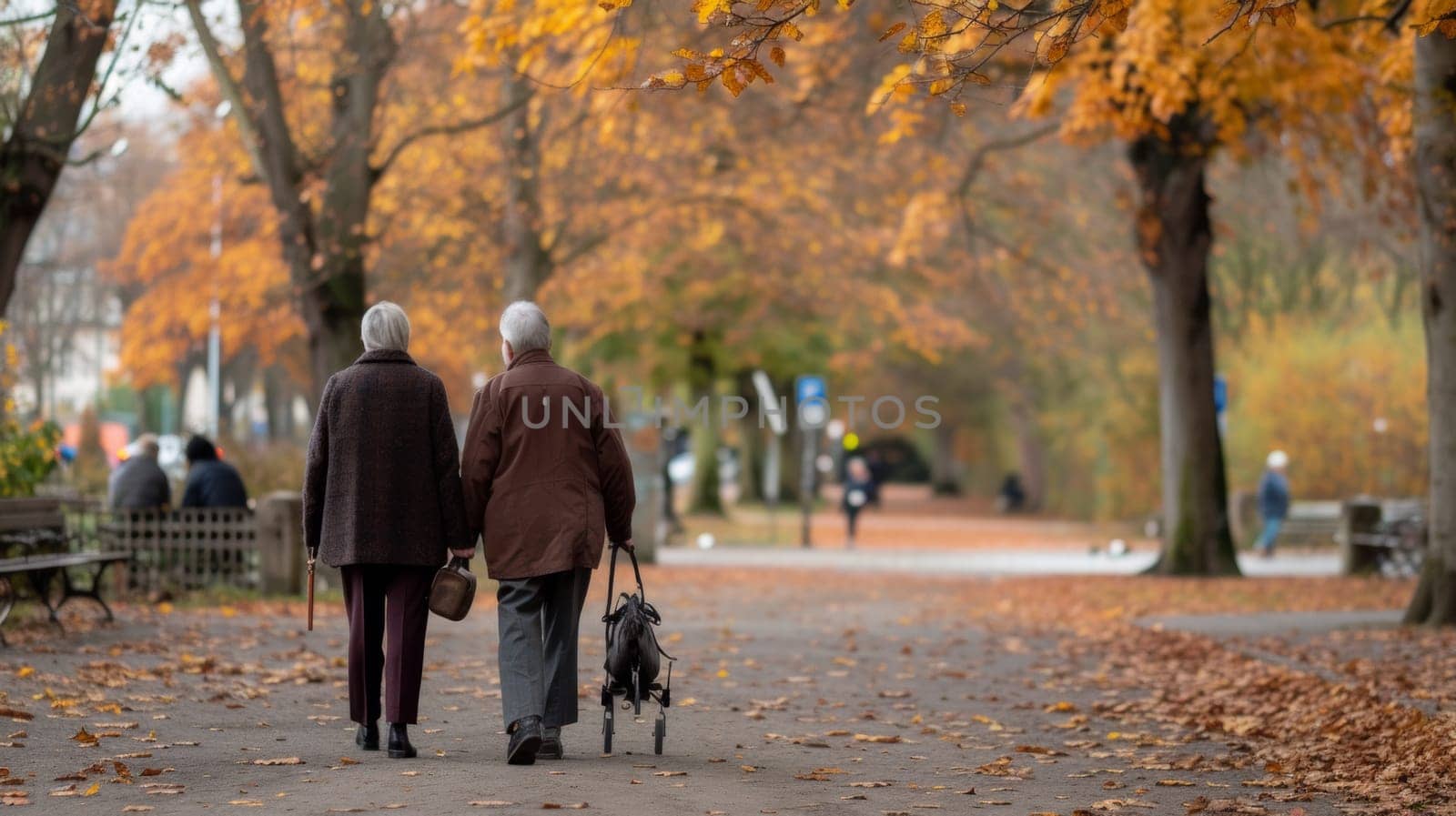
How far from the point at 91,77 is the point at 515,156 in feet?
37.7

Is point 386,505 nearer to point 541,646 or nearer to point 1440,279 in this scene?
point 541,646

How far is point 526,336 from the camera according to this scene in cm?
863

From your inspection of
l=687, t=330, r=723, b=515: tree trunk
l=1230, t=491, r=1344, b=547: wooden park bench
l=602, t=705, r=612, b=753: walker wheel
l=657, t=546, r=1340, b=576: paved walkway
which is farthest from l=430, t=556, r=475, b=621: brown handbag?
l=687, t=330, r=723, b=515: tree trunk

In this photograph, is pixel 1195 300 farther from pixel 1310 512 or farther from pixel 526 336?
pixel 526 336

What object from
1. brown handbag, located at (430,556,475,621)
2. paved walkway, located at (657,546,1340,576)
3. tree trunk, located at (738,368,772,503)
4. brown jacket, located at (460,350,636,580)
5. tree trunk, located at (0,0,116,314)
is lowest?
paved walkway, located at (657,546,1340,576)

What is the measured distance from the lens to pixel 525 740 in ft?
26.6

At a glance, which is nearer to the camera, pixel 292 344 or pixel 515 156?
pixel 515 156

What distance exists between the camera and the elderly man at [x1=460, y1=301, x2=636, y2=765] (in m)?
8.27

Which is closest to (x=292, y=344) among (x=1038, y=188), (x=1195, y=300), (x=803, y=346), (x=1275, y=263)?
(x=803, y=346)

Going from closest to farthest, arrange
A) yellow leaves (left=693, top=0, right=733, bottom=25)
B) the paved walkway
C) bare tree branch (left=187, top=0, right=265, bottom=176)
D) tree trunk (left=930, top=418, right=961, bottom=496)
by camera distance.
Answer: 1. yellow leaves (left=693, top=0, right=733, bottom=25)
2. bare tree branch (left=187, top=0, right=265, bottom=176)
3. the paved walkway
4. tree trunk (left=930, top=418, right=961, bottom=496)

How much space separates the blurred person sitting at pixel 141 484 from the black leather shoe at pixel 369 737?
34.3 feet

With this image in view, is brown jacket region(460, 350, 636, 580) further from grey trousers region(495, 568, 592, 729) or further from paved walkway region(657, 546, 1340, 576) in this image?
paved walkway region(657, 546, 1340, 576)

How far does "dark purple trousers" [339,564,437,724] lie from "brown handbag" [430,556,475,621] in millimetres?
116

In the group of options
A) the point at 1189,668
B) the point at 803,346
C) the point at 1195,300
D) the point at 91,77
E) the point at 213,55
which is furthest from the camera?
the point at 803,346
